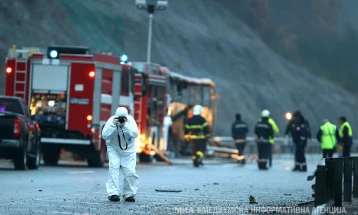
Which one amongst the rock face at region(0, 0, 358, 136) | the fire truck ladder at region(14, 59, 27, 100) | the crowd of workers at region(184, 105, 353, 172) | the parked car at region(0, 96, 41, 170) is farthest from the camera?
the rock face at region(0, 0, 358, 136)

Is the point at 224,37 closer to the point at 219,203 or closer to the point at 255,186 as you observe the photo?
the point at 255,186

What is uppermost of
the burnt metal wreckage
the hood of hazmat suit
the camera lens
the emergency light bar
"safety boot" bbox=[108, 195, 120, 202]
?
the emergency light bar

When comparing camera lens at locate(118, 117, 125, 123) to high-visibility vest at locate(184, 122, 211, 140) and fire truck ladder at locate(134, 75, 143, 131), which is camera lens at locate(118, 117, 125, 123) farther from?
high-visibility vest at locate(184, 122, 211, 140)

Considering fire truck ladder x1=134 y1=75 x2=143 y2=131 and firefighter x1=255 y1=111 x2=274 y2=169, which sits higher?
fire truck ladder x1=134 y1=75 x2=143 y2=131

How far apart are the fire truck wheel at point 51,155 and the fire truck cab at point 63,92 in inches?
42.3

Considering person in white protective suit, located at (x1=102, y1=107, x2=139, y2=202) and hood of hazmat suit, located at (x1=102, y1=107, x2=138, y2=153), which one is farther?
hood of hazmat suit, located at (x1=102, y1=107, x2=138, y2=153)

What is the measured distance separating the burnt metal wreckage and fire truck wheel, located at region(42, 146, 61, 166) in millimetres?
14938

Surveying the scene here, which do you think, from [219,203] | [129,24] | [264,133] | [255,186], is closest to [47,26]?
[129,24]

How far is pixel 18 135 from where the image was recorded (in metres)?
23.5

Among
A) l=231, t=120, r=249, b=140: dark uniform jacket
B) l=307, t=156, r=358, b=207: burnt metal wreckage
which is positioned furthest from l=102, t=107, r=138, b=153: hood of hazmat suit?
l=231, t=120, r=249, b=140: dark uniform jacket

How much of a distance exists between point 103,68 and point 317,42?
6122 centimetres

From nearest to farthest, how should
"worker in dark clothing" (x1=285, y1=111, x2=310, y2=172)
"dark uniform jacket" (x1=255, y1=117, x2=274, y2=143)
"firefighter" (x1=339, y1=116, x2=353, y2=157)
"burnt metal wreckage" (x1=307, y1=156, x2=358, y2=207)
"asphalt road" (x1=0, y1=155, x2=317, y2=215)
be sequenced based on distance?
"burnt metal wreckage" (x1=307, y1=156, x2=358, y2=207) → "asphalt road" (x1=0, y1=155, x2=317, y2=215) → "worker in dark clothing" (x1=285, y1=111, x2=310, y2=172) → "dark uniform jacket" (x1=255, y1=117, x2=274, y2=143) → "firefighter" (x1=339, y1=116, x2=353, y2=157)

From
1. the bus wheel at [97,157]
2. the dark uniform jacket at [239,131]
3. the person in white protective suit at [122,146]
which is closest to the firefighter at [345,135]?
the dark uniform jacket at [239,131]

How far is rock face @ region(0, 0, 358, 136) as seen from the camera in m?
52.5
